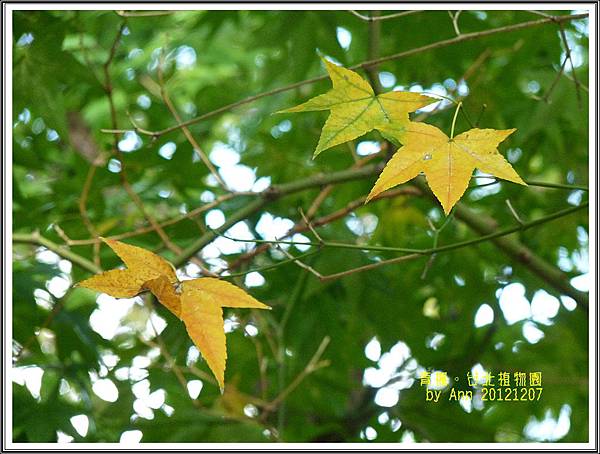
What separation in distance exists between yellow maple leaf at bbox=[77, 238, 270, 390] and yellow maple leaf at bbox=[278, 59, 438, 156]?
0.16m

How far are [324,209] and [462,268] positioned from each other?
286 millimetres

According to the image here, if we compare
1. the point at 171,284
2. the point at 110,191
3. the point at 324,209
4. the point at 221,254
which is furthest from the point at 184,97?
the point at 171,284

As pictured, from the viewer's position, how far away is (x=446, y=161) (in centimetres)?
62

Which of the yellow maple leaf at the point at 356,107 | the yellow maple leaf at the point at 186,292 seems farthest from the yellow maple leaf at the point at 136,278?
the yellow maple leaf at the point at 356,107

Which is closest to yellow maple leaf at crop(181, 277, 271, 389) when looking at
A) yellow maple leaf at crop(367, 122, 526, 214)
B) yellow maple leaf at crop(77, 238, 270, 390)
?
yellow maple leaf at crop(77, 238, 270, 390)

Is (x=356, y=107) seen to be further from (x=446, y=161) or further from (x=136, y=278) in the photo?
(x=136, y=278)

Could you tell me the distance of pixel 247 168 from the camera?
1438 mm

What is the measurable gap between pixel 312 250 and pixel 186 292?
0.46 m

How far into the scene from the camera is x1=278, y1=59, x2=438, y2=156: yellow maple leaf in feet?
2.08

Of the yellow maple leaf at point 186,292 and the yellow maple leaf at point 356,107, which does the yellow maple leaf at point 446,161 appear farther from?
the yellow maple leaf at point 186,292

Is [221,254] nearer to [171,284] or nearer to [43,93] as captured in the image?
[43,93]

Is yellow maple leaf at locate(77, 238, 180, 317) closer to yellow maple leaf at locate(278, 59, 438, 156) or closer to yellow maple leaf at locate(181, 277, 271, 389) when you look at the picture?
yellow maple leaf at locate(181, 277, 271, 389)

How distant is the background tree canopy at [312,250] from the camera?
44.4 inches

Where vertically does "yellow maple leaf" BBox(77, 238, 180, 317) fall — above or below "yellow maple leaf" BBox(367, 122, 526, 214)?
below
